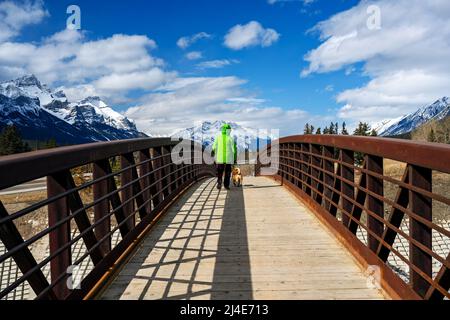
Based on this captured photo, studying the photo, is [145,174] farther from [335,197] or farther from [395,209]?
[395,209]

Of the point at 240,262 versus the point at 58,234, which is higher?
the point at 58,234

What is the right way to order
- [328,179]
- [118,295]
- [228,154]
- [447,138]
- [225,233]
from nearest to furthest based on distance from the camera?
[118,295]
[225,233]
[328,179]
[228,154]
[447,138]

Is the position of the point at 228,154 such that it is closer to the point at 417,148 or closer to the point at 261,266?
the point at 261,266

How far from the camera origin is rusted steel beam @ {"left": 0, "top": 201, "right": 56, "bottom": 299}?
269cm

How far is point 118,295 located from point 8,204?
1755 inches

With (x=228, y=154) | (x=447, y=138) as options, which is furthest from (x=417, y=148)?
(x=447, y=138)

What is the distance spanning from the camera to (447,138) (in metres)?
98.3

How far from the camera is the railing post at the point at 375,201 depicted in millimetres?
4703

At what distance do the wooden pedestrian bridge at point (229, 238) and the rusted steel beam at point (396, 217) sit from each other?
1cm

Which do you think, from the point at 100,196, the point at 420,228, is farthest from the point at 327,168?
the point at 100,196

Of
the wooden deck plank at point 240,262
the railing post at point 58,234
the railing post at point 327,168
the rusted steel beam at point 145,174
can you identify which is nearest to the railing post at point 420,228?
the wooden deck plank at point 240,262

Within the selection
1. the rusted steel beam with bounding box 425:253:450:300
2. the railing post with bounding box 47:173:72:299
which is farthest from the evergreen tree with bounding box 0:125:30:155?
the rusted steel beam with bounding box 425:253:450:300

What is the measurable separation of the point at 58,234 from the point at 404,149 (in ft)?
10.0

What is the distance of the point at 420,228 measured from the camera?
3.65m
